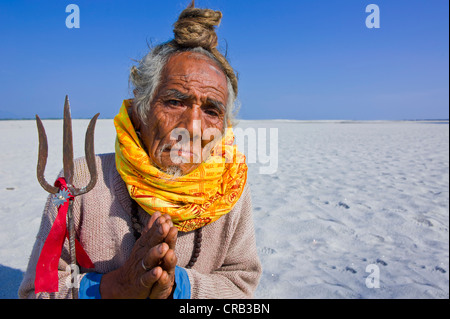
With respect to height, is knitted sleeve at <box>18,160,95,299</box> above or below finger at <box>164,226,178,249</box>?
below

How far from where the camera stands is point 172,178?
1486 millimetres

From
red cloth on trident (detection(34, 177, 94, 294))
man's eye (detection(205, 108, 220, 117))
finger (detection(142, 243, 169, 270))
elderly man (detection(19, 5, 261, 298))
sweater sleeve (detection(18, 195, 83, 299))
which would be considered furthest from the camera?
man's eye (detection(205, 108, 220, 117))

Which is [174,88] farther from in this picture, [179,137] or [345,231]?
[345,231]

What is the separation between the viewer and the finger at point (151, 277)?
1.09 m

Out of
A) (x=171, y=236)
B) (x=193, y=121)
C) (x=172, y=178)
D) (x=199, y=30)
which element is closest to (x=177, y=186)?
(x=172, y=178)

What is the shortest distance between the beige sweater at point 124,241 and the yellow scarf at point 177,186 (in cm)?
11

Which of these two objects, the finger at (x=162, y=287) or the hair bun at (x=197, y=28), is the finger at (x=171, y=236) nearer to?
the finger at (x=162, y=287)

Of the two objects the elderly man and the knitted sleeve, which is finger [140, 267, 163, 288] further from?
the knitted sleeve

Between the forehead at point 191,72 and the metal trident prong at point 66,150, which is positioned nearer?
the metal trident prong at point 66,150

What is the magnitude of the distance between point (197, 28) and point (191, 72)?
23 centimetres

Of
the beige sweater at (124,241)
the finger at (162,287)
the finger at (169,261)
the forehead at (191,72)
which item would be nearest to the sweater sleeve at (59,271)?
the beige sweater at (124,241)

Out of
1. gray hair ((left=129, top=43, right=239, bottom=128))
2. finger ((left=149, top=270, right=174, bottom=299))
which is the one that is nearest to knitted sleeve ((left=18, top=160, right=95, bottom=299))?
finger ((left=149, top=270, right=174, bottom=299))

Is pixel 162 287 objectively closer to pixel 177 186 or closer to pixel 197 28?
pixel 177 186

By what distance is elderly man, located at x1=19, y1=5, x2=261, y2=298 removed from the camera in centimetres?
144
